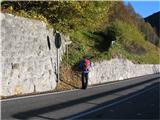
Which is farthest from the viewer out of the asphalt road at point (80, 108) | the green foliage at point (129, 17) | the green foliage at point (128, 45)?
the green foliage at point (129, 17)

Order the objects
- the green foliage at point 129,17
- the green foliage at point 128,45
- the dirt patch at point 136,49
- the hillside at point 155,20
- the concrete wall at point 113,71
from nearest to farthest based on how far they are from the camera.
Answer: the concrete wall at point 113,71 → the green foliage at point 128,45 → the dirt patch at point 136,49 → the green foliage at point 129,17 → the hillside at point 155,20

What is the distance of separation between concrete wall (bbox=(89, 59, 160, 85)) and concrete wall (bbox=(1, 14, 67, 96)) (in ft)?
20.8

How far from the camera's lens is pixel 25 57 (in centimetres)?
1956

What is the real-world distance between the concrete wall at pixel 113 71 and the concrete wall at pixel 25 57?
634 centimetres

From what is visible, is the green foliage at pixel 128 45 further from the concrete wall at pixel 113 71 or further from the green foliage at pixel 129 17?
the green foliage at pixel 129 17

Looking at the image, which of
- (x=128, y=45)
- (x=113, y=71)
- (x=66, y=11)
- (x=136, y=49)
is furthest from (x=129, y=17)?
(x=66, y=11)

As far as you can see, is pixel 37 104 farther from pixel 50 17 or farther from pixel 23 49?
pixel 50 17

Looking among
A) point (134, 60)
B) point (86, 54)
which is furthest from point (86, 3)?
point (134, 60)

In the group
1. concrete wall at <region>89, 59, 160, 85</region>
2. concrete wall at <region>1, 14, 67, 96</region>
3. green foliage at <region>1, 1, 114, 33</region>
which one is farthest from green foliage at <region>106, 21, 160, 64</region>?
concrete wall at <region>1, 14, 67, 96</region>

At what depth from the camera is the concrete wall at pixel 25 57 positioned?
59.1 feet

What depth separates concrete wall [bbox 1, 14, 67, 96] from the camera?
59.1 feet

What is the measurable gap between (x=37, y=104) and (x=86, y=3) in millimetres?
11683

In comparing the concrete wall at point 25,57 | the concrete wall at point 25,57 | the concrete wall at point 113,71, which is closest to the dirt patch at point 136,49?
the concrete wall at point 113,71

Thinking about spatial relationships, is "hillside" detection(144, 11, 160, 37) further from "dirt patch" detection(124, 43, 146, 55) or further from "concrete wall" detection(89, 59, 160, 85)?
"concrete wall" detection(89, 59, 160, 85)
